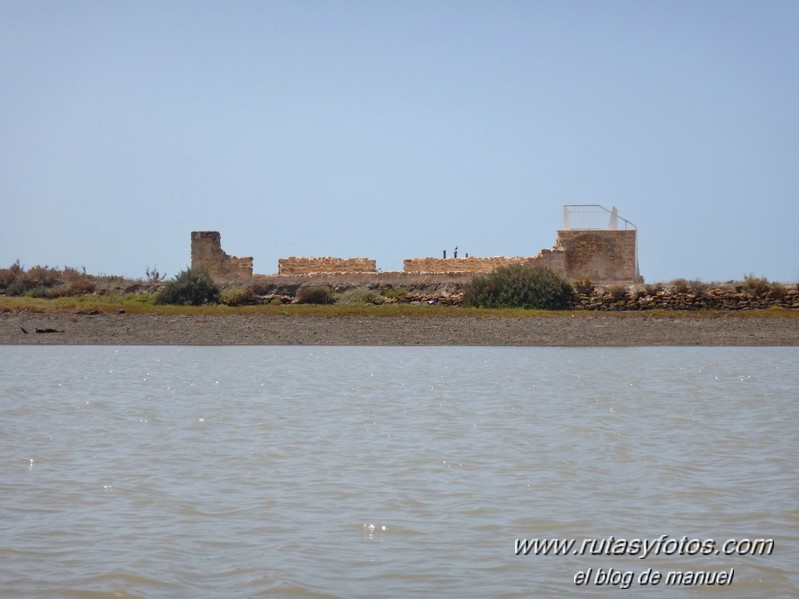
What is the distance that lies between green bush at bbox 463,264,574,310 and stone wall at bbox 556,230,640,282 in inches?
152

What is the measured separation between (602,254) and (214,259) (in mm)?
10778

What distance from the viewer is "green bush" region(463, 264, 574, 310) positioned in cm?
2528

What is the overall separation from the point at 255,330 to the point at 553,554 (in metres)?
17.0

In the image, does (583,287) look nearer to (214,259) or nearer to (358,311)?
(358,311)

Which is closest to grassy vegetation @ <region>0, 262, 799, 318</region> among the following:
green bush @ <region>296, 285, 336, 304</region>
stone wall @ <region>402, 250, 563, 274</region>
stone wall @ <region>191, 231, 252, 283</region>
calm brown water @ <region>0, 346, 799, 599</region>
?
green bush @ <region>296, 285, 336, 304</region>

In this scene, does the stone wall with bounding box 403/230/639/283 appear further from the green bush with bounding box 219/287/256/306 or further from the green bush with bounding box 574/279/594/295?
the green bush with bounding box 219/287/256/306

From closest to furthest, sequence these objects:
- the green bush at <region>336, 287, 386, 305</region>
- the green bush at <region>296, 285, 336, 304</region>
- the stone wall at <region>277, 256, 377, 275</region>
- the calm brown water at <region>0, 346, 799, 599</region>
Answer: the calm brown water at <region>0, 346, 799, 599</region>, the green bush at <region>336, 287, 386, 305</region>, the green bush at <region>296, 285, 336, 304</region>, the stone wall at <region>277, 256, 377, 275</region>

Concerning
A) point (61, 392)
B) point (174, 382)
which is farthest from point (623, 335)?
point (61, 392)

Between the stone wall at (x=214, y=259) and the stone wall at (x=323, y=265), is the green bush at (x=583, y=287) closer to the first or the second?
the stone wall at (x=323, y=265)

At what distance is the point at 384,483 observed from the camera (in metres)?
7.18

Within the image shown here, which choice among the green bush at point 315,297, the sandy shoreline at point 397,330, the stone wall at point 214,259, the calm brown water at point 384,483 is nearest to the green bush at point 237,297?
the green bush at point 315,297

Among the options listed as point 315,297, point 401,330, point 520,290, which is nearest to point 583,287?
point 520,290

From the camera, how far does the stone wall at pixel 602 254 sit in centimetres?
3038

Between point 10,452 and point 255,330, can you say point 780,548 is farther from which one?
Answer: point 255,330
